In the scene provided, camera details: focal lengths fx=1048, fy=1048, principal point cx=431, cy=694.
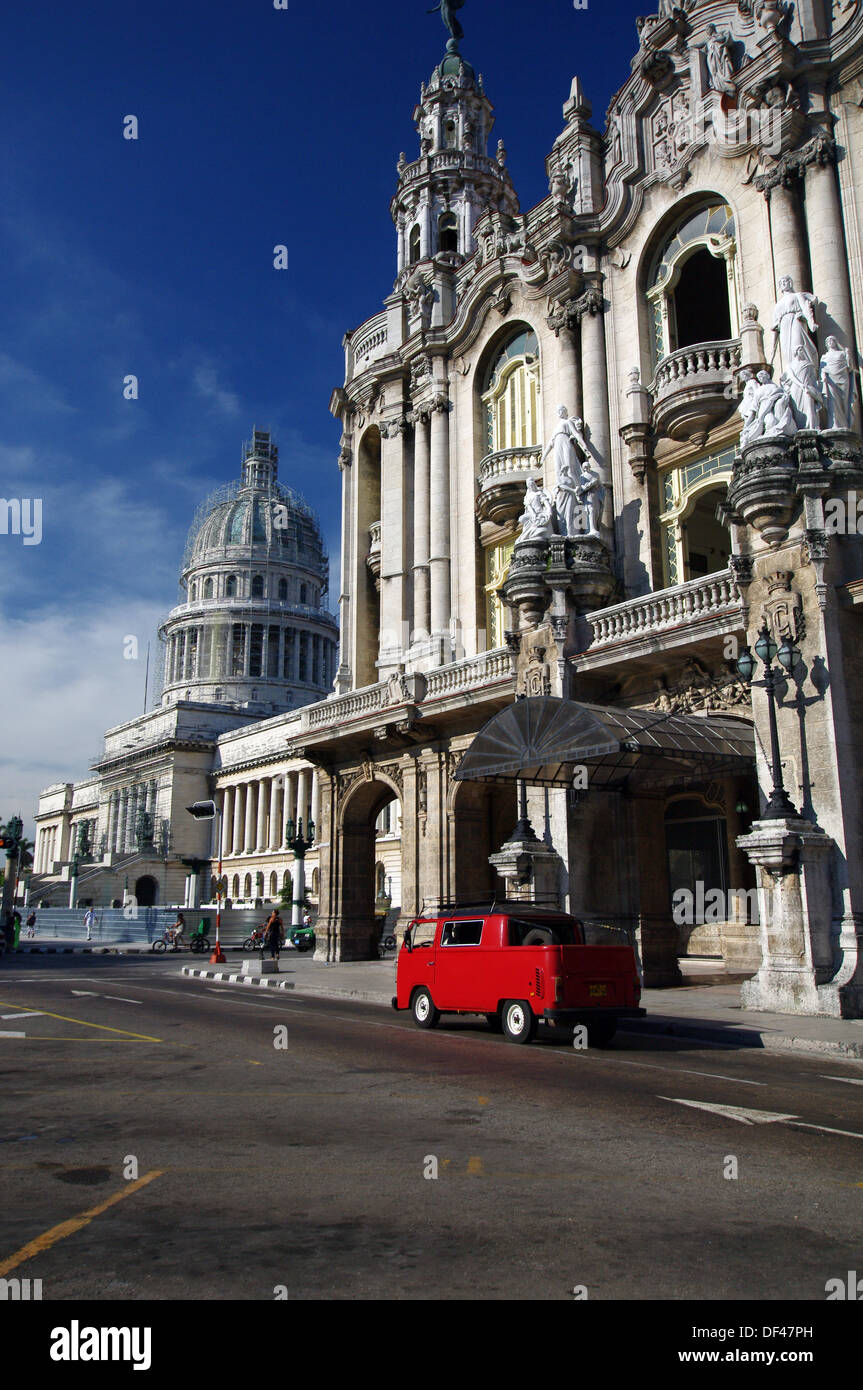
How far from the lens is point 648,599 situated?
2192 cm

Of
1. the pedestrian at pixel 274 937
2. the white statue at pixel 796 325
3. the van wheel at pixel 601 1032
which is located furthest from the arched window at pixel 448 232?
the van wheel at pixel 601 1032

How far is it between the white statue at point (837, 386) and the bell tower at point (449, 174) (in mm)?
24309

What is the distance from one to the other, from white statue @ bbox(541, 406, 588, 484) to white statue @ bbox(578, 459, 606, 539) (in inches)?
13.3

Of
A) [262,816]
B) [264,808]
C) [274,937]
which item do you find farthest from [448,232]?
[262,816]

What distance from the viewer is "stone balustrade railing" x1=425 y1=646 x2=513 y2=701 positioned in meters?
26.3

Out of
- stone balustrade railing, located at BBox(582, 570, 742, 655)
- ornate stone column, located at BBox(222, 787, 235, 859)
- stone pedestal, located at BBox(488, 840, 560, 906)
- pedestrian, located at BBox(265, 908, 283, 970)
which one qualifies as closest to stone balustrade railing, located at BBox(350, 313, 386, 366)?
stone balustrade railing, located at BBox(582, 570, 742, 655)

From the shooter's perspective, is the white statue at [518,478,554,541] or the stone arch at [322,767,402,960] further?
the stone arch at [322,767,402,960]

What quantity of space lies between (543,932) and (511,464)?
59.5 ft

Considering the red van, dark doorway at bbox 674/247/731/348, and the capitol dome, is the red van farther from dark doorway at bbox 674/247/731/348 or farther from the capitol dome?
the capitol dome

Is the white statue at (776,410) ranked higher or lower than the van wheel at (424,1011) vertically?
higher

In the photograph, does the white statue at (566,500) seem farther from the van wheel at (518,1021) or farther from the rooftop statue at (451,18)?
the rooftop statue at (451,18)

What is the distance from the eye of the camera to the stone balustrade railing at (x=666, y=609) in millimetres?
20094

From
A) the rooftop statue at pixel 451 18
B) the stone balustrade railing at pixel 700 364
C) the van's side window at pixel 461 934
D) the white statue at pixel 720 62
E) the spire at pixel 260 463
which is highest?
the spire at pixel 260 463

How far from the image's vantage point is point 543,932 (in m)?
14.4
